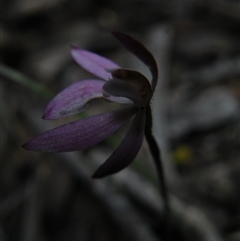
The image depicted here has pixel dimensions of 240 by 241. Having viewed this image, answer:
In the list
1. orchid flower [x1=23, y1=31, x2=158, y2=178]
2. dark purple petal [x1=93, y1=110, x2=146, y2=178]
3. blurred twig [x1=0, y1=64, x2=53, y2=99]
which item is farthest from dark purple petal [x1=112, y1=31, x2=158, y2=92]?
blurred twig [x1=0, y1=64, x2=53, y2=99]

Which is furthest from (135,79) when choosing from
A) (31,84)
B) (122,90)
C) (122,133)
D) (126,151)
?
(122,133)

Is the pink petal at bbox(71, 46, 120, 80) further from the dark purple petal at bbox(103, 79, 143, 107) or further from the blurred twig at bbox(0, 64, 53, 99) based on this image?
the blurred twig at bbox(0, 64, 53, 99)

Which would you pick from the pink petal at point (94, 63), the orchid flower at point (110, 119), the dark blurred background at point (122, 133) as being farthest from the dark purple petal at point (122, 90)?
the dark blurred background at point (122, 133)

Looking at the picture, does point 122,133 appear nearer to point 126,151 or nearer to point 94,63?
point 94,63

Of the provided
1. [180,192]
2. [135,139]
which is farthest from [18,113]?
[135,139]

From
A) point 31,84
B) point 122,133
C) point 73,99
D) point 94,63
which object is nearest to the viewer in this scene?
point 73,99

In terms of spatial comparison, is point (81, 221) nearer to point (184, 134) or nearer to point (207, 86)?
point (184, 134)
